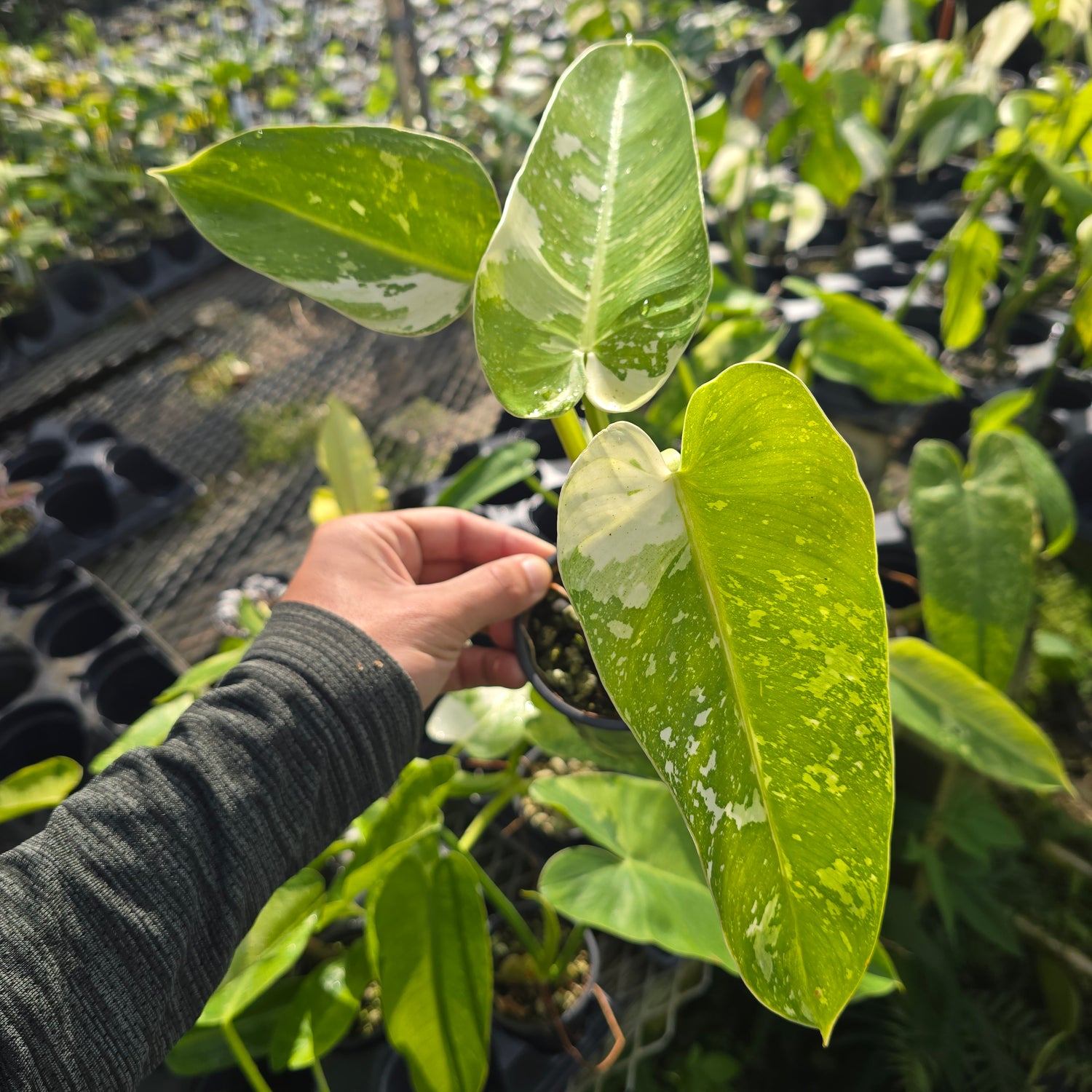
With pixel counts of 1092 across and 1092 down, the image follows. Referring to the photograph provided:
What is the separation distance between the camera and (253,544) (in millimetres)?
1493

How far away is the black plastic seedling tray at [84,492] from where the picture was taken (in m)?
1.40

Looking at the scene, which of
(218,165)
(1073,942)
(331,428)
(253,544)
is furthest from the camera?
(253,544)

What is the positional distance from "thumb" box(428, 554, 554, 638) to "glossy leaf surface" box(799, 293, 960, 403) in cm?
50

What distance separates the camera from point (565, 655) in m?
0.64

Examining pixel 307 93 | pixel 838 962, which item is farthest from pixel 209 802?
pixel 307 93

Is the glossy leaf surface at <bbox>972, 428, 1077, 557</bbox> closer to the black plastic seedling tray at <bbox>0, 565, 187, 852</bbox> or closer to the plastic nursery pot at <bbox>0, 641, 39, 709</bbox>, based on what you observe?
the black plastic seedling tray at <bbox>0, 565, 187, 852</bbox>

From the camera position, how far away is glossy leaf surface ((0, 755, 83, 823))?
66 centimetres

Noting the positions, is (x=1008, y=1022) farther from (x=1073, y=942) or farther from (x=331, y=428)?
(x=331, y=428)

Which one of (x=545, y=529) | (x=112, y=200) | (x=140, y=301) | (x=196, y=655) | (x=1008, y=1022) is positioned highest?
(x=112, y=200)

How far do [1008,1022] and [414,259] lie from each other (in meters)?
1.08

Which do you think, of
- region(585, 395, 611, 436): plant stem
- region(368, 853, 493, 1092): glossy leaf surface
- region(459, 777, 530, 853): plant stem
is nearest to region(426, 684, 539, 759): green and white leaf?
region(459, 777, 530, 853): plant stem

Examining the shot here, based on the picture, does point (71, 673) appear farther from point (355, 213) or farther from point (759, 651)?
point (759, 651)

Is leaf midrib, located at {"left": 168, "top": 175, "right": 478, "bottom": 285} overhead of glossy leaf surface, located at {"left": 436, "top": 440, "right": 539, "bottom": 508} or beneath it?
overhead

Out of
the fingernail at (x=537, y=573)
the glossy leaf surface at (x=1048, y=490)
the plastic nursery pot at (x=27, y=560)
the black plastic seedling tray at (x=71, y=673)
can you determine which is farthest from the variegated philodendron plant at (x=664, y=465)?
the plastic nursery pot at (x=27, y=560)
